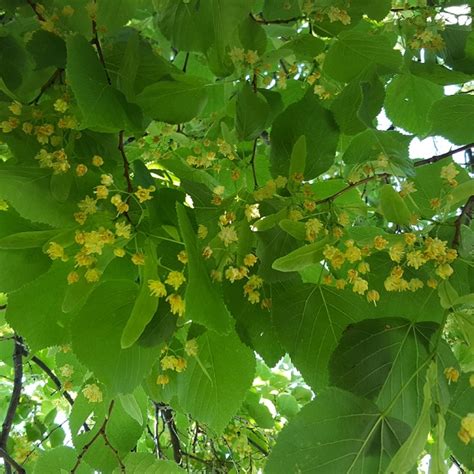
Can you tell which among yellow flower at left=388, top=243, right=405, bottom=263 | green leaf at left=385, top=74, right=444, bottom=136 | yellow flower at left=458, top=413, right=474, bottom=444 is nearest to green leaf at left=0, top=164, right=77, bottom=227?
yellow flower at left=388, top=243, right=405, bottom=263

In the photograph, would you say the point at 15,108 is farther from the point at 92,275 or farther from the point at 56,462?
the point at 56,462

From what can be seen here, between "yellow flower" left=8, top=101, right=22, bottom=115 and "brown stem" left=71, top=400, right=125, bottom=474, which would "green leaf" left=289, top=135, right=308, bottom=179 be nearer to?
"yellow flower" left=8, top=101, right=22, bottom=115

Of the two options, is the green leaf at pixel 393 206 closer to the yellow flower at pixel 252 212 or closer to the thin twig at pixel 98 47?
the yellow flower at pixel 252 212

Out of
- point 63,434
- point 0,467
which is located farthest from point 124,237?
point 0,467

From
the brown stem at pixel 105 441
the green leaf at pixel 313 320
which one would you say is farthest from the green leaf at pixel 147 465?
the green leaf at pixel 313 320

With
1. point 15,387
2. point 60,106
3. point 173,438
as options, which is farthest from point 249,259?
point 15,387

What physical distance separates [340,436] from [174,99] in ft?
1.69

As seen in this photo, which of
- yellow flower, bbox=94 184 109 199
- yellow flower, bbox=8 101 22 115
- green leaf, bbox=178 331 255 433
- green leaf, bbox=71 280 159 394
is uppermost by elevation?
yellow flower, bbox=8 101 22 115

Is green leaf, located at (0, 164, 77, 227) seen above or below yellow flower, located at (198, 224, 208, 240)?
above

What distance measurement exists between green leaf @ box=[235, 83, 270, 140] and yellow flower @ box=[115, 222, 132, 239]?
229mm

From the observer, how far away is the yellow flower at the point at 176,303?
76cm

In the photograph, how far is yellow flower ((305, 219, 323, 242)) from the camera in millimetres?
762

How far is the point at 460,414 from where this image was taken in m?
0.80

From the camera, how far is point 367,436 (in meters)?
0.77
